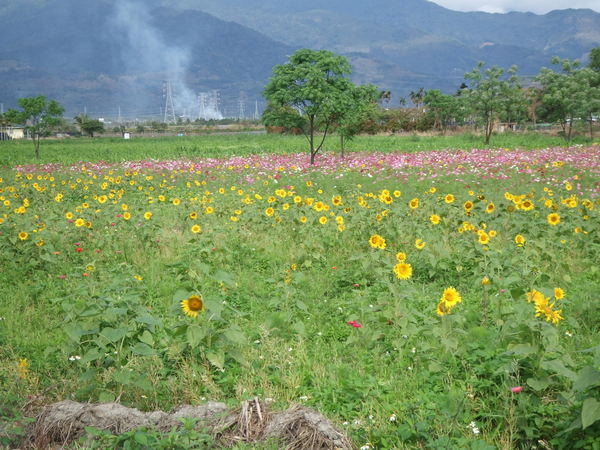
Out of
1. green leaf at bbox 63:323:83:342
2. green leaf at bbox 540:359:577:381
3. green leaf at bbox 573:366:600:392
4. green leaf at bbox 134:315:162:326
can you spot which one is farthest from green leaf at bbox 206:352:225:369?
green leaf at bbox 573:366:600:392

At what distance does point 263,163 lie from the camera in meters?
15.8

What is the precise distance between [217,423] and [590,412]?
5.87 ft

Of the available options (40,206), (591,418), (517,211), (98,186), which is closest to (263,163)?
(98,186)

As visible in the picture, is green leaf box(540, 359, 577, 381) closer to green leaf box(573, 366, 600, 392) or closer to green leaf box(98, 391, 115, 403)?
green leaf box(573, 366, 600, 392)

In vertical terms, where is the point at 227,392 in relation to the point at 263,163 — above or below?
below

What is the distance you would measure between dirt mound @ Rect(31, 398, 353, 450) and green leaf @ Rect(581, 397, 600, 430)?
110 cm

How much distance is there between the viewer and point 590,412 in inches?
85.2

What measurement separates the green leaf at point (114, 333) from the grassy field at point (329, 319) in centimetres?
1

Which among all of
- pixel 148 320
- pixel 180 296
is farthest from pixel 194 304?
pixel 148 320

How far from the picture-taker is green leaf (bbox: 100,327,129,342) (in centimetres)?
308

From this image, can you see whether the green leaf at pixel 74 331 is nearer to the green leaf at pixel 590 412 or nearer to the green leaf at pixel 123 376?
the green leaf at pixel 123 376

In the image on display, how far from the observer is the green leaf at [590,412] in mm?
2123

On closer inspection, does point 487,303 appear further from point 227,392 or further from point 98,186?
point 98,186

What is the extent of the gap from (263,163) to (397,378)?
13.0 m
